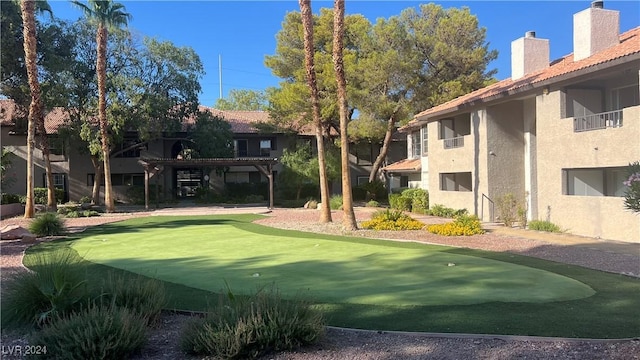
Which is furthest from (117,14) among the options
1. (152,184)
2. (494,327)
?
(494,327)

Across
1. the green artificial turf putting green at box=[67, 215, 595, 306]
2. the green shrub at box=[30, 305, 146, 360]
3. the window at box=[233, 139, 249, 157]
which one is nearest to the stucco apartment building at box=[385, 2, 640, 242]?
the green artificial turf putting green at box=[67, 215, 595, 306]

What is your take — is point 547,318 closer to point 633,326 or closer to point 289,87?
point 633,326

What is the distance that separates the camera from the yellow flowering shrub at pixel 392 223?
18.7m

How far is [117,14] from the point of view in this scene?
27.5m

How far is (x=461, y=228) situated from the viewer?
17000mm

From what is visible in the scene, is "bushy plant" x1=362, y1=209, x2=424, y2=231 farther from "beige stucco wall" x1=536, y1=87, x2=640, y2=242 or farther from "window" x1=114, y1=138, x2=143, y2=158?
"window" x1=114, y1=138, x2=143, y2=158

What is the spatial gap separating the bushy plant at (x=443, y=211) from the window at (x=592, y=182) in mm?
6385

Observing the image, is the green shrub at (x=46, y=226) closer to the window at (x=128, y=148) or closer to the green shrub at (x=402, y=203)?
the green shrub at (x=402, y=203)

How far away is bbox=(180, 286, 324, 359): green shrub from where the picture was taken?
5.16 m

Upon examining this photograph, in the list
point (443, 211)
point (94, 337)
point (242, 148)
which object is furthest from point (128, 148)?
point (94, 337)

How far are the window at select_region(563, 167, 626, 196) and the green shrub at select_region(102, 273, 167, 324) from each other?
52.3 ft

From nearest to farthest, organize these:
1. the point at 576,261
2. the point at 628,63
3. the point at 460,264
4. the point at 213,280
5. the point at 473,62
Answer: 1. the point at 213,280
2. the point at 460,264
3. the point at 576,261
4. the point at 628,63
5. the point at 473,62

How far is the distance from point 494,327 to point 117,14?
92.3ft

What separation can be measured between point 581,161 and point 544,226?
2855 millimetres
